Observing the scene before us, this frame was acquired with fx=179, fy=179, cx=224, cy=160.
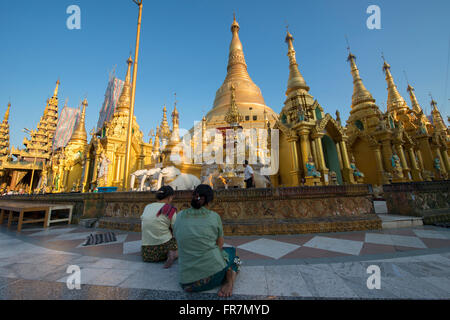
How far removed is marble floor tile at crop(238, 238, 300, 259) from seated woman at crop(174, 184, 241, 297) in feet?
3.99

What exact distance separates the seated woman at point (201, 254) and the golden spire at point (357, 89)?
59.0 feet

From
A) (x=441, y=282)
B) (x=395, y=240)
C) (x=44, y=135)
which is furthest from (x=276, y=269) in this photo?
(x=44, y=135)

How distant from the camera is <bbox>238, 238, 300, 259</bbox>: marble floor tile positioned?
2.83 m

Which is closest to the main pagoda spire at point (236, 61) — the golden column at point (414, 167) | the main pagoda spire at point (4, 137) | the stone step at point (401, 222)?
the golden column at point (414, 167)

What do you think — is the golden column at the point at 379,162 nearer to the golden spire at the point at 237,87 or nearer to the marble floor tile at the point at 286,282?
the marble floor tile at the point at 286,282

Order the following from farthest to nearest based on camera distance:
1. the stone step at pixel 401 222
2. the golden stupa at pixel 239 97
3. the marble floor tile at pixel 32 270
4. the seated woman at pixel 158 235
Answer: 1. the golden stupa at pixel 239 97
2. the stone step at pixel 401 222
3. the seated woman at pixel 158 235
4. the marble floor tile at pixel 32 270

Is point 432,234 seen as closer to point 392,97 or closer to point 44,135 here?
point 392,97

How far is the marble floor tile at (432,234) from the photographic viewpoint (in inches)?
136

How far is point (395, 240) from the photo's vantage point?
3.28 m

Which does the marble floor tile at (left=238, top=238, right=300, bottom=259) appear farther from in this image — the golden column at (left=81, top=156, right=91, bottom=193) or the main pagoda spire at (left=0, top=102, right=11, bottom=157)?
the main pagoda spire at (left=0, top=102, right=11, bottom=157)
